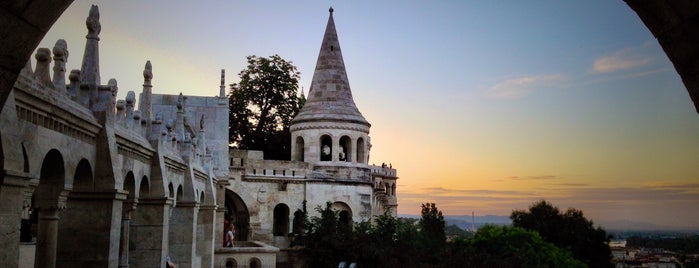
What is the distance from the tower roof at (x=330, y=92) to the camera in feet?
131

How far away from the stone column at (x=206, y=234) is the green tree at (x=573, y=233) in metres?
31.8

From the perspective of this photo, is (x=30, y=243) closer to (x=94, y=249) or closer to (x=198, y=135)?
(x=94, y=249)

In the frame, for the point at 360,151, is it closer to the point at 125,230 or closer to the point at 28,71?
the point at 125,230

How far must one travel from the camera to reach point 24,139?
7.62 m

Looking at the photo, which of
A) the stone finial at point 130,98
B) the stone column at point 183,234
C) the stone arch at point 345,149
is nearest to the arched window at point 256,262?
the stone column at point 183,234

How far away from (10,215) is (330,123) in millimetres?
33217

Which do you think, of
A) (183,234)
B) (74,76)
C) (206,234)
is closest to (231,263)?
(206,234)

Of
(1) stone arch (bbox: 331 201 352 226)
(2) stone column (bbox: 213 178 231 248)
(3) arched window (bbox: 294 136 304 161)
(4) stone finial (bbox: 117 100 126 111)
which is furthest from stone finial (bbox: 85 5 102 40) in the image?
(3) arched window (bbox: 294 136 304 161)

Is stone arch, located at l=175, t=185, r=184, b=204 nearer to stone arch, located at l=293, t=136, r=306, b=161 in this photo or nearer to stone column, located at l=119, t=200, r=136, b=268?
stone column, located at l=119, t=200, r=136, b=268

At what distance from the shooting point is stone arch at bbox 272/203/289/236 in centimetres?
4006

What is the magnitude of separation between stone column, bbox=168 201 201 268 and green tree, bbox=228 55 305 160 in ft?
86.1

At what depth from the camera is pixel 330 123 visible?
3962cm

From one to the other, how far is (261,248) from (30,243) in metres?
15.9

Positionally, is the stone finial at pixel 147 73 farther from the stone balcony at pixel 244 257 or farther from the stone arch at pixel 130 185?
the stone balcony at pixel 244 257
